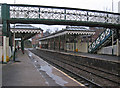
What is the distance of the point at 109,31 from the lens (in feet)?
71.9

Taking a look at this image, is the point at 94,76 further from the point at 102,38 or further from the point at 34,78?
the point at 102,38

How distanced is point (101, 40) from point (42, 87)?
61.4 feet

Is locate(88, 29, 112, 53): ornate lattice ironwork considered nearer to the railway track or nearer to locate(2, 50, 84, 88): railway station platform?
the railway track

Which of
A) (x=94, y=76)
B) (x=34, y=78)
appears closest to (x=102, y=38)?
(x=94, y=76)

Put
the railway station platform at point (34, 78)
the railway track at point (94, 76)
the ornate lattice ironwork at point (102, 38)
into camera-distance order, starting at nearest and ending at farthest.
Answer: the railway station platform at point (34, 78)
the railway track at point (94, 76)
the ornate lattice ironwork at point (102, 38)

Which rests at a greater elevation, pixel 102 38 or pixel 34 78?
A: pixel 102 38

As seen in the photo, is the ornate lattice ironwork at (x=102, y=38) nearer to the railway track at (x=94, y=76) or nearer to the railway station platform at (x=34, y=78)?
the railway track at (x=94, y=76)

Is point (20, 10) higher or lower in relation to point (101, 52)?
higher

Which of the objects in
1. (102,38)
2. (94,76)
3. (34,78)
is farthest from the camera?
(102,38)

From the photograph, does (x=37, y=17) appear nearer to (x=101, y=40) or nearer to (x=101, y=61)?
(x=101, y=61)

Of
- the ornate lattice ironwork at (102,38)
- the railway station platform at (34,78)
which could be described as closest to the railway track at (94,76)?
the railway station platform at (34,78)

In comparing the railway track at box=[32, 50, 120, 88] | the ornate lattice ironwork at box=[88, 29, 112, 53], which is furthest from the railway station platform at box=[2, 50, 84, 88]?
the ornate lattice ironwork at box=[88, 29, 112, 53]

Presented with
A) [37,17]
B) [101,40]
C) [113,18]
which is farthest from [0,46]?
[101,40]

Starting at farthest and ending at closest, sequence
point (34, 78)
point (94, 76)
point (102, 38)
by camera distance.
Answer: point (102, 38), point (94, 76), point (34, 78)
